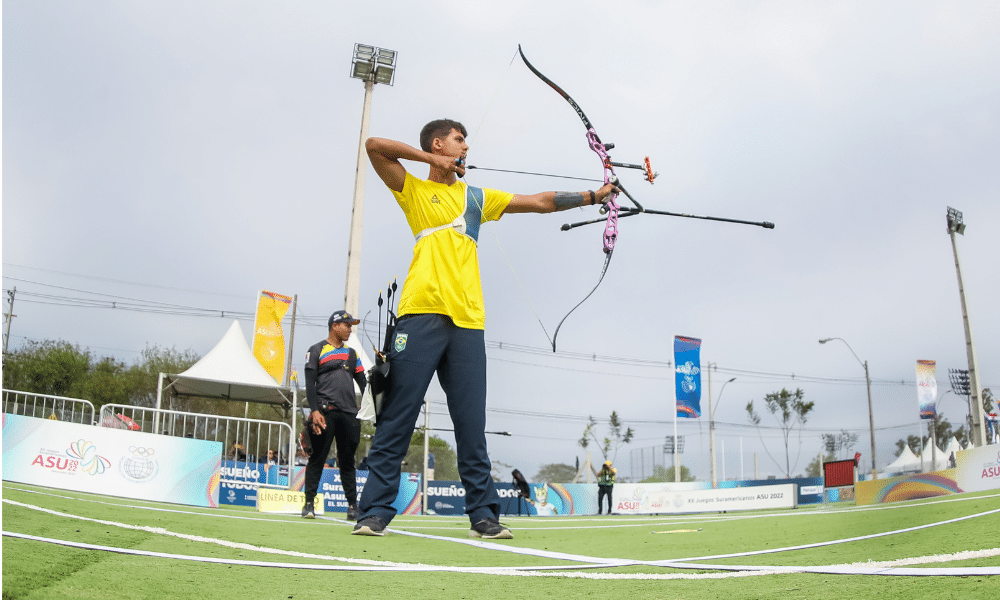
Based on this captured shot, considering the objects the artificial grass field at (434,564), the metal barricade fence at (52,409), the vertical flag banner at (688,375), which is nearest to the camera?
the artificial grass field at (434,564)

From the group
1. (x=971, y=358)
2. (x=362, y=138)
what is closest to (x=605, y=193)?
(x=362, y=138)

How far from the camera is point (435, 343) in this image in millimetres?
3418

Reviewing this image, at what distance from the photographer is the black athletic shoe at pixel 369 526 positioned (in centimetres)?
342

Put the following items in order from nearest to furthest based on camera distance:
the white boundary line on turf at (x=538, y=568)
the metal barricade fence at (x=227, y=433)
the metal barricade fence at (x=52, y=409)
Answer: the white boundary line on turf at (x=538, y=568) < the metal barricade fence at (x=227, y=433) < the metal barricade fence at (x=52, y=409)

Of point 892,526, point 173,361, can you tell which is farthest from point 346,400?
point 173,361

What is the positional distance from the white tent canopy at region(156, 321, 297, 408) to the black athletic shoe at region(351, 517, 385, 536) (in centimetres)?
1331

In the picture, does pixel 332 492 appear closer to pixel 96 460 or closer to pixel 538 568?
pixel 96 460

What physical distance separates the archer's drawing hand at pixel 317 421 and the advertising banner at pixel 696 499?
15.9m

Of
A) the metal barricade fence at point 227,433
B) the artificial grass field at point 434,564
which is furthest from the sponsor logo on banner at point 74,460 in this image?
the artificial grass field at point 434,564

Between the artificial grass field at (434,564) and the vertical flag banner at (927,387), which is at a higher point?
the vertical flag banner at (927,387)

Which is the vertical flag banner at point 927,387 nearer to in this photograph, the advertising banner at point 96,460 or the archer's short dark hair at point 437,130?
the advertising banner at point 96,460

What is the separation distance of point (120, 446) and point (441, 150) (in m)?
7.78

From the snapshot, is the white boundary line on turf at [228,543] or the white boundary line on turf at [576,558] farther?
the white boundary line on turf at [228,543]

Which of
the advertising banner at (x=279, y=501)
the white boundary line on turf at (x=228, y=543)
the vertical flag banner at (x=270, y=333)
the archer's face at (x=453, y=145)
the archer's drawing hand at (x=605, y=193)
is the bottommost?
the advertising banner at (x=279, y=501)
